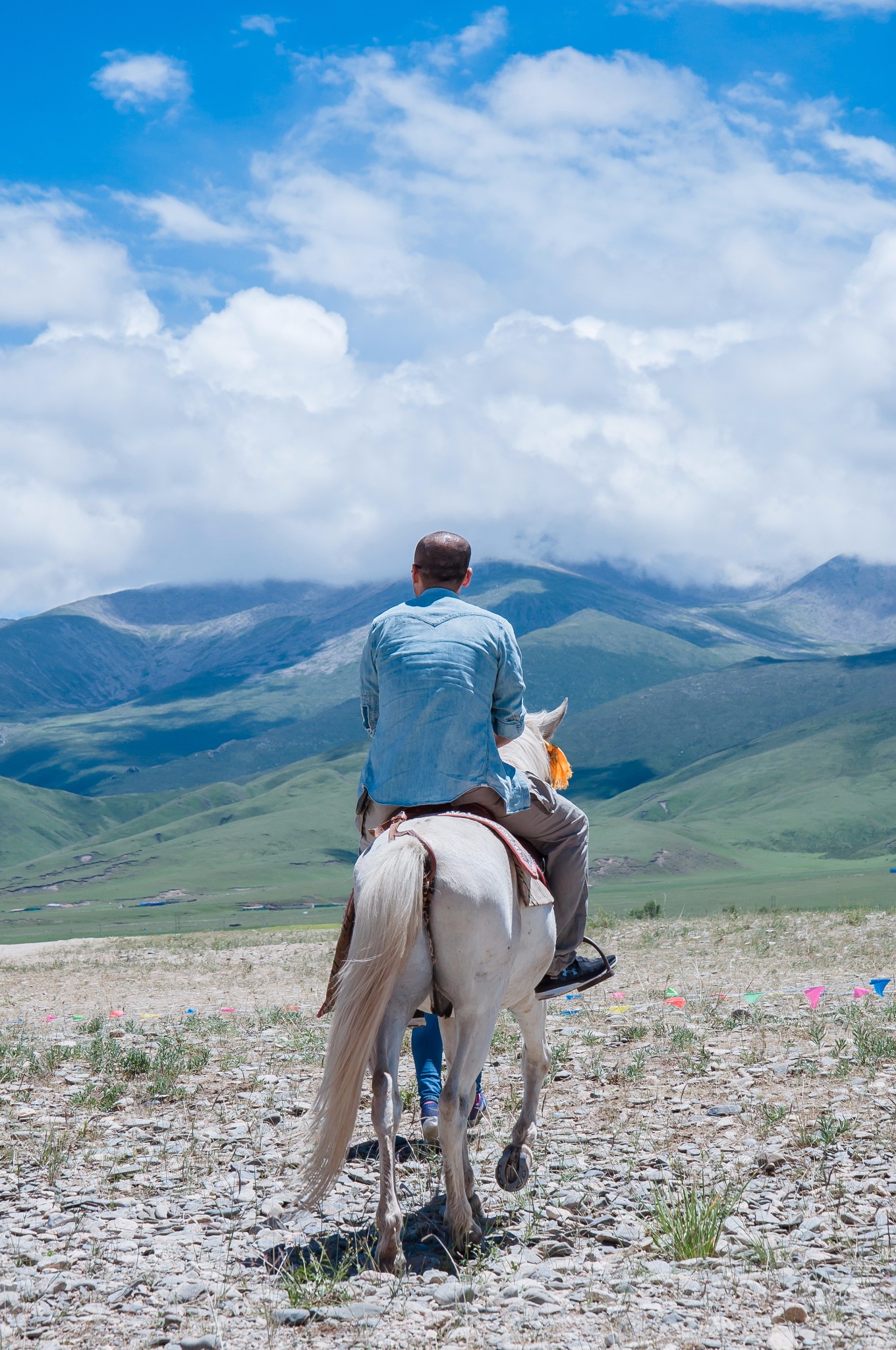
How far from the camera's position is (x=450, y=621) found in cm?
592

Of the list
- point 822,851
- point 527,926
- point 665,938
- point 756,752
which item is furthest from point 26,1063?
point 756,752

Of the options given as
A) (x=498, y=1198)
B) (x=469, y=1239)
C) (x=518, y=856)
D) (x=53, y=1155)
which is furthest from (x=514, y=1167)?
(x=53, y=1155)

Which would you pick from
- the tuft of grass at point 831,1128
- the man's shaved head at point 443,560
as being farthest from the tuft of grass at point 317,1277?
the man's shaved head at point 443,560

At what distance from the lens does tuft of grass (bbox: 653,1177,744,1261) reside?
4988 millimetres

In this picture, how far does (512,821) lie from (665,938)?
17.3 metres

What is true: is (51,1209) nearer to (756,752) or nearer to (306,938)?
(306,938)

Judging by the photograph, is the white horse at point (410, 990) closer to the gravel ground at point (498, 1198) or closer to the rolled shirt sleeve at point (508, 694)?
the gravel ground at point (498, 1198)

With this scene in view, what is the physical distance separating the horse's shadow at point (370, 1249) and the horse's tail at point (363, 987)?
0.30 m

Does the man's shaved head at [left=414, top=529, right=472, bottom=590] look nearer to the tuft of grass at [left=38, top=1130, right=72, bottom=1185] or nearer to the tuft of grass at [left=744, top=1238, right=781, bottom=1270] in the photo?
the tuft of grass at [left=744, top=1238, right=781, bottom=1270]

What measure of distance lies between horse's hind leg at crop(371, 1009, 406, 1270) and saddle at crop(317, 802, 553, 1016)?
13.4 inches

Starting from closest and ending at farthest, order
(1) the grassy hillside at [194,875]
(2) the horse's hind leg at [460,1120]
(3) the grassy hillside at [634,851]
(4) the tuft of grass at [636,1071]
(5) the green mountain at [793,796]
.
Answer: (2) the horse's hind leg at [460,1120]
(4) the tuft of grass at [636,1071]
(3) the grassy hillside at [634,851]
(1) the grassy hillside at [194,875]
(5) the green mountain at [793,796]

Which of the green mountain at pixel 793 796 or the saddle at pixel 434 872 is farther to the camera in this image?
the green mountain at pixel 793 796

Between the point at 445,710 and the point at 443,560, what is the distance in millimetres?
946

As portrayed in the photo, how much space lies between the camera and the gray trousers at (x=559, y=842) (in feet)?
20.2
